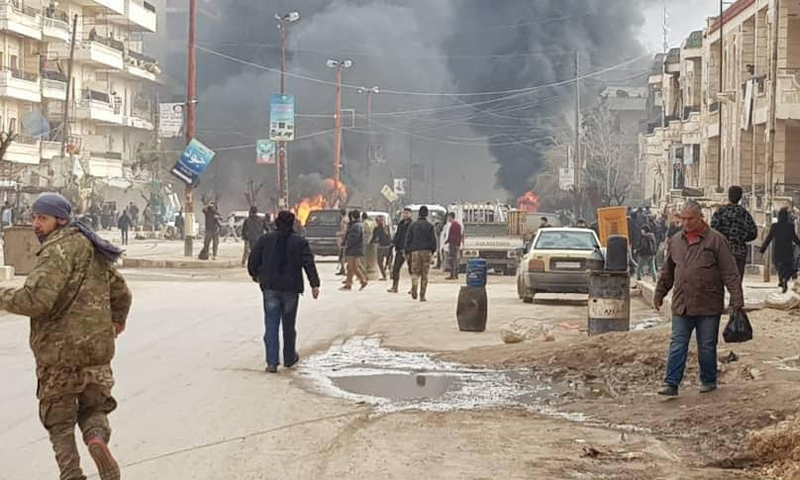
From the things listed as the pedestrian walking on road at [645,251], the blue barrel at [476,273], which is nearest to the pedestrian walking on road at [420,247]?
the blue barrel at [476,273]

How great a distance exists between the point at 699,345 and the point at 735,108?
1409 inches

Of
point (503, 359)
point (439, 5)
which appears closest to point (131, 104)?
point (439, 5)

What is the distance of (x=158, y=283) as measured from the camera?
91.6ft

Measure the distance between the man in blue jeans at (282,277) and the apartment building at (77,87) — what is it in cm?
4654

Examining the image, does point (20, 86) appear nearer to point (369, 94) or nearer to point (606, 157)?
point (369, 94)

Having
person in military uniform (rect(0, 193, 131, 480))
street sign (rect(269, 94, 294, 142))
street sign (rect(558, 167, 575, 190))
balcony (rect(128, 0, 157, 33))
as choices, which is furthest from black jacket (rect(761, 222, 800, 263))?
balcony (rect(128, 0, 157, 33))

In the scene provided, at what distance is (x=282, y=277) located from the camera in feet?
43.2

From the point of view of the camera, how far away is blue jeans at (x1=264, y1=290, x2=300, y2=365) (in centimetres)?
1294

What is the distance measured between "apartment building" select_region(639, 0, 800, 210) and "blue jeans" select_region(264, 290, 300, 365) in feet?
64.3

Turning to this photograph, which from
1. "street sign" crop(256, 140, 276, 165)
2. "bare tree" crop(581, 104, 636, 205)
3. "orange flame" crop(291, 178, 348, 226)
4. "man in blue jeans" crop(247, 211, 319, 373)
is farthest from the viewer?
"bare tree" crop(581, 104, 636, 205)

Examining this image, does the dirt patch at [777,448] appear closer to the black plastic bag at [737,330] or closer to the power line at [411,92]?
the black plastic bag at [737,330]

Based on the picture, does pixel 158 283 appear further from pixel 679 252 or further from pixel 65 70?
pixel 65 70

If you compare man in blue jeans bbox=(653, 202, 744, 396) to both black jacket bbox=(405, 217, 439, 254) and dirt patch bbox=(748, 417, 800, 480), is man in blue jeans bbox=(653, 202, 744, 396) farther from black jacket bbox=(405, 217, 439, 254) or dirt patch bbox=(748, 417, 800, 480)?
black jacket bbox=(405, 217, 439, 254)

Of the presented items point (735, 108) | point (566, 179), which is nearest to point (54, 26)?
point (566, 179)
